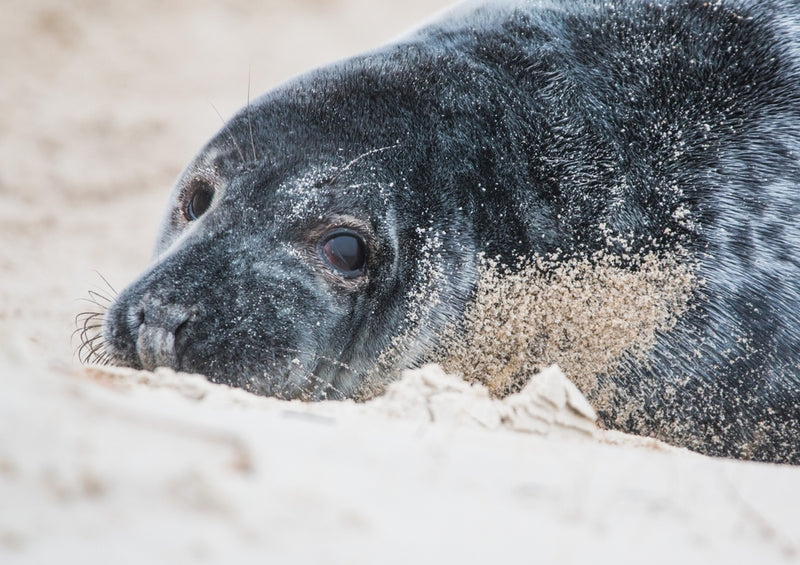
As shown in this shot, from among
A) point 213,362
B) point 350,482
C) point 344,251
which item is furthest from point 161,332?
point 350,482

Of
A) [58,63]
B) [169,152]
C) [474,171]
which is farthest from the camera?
[58,63]

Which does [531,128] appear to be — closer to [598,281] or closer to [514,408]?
[598,281]

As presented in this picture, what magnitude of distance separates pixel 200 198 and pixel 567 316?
127 cm

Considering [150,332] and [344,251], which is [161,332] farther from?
[344,251]

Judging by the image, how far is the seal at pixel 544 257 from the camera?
263 cm

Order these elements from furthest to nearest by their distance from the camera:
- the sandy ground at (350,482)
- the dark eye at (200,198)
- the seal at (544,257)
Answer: the dark eye at (200,198) → the seal at (544,257) → the sandy ground at (350,482)

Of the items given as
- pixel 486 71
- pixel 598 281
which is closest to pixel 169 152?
pixel 486 71

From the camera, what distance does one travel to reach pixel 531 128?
2.75 meters

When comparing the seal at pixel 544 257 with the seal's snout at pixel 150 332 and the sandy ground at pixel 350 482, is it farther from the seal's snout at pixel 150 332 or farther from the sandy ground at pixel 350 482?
the sandy ground at pixel 350 482

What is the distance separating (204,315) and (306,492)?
4.46 feet

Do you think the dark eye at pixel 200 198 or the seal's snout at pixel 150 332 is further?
the dark eye at pixel 200 198

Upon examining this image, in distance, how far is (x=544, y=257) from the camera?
2.66m

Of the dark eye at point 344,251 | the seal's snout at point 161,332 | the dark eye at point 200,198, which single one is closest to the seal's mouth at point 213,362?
the seal's snout at point 161,332

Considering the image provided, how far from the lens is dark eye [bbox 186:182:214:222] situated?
114 inches
